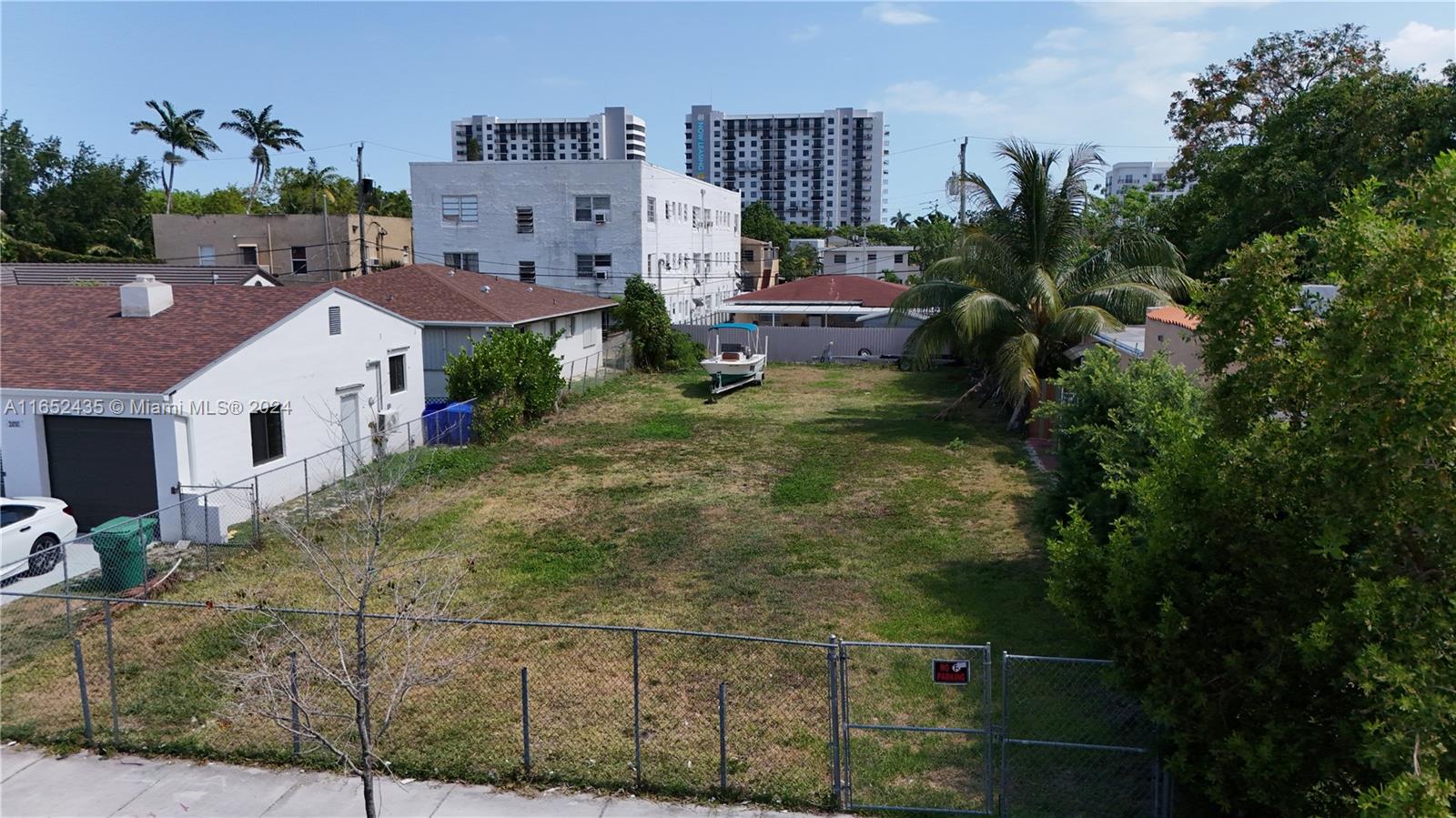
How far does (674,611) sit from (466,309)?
18.9 m

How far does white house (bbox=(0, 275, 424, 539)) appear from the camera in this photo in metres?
17.3

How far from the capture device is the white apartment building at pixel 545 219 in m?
47.4

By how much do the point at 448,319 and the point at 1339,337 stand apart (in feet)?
87.1

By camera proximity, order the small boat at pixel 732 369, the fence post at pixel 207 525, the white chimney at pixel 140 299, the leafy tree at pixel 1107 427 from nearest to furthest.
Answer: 1. the leafy tree at pixel 1107 427
2. the fence post at pixel 207 525
3. the white chimney at pixel 140 299
4. the small boat at pixel 732 369

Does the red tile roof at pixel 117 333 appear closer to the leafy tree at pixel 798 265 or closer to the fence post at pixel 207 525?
the fence post at pixel 207 525

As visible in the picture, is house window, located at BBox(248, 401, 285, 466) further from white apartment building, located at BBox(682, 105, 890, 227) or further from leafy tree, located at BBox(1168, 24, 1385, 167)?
white apartment building, located at BBox(682, 105, 890, 227)

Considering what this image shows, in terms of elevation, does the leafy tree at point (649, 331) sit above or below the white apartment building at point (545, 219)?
below

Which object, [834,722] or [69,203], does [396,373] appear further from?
[69,203]

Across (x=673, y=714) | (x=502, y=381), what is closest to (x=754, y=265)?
(x=502, y=381)

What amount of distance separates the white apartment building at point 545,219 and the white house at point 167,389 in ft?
84.5

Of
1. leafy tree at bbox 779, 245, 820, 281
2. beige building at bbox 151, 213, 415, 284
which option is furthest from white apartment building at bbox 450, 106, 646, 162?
beige building at bbox 151, 213, 415, 284

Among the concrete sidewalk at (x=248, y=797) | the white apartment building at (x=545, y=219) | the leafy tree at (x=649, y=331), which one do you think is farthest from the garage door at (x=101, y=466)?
the white apartment building at (x=545, y=219)

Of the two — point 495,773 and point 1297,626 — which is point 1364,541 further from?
point 495,773

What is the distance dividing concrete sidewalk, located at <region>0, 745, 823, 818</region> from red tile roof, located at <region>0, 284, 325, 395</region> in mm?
9333
